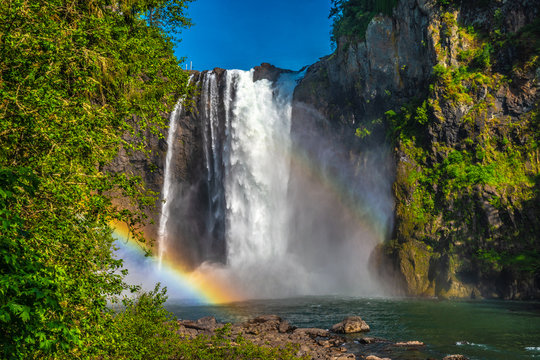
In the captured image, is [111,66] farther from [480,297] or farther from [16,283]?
[480,297]

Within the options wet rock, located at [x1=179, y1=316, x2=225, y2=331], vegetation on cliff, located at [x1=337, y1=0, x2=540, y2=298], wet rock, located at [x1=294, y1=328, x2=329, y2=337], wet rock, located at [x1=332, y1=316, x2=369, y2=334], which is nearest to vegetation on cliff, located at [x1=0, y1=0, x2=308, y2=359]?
wet rock, located at [x1=179, y1=316, x2=225, y2=331]

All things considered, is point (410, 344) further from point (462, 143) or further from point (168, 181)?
point (168, 181)

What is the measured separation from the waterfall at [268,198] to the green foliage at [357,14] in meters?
8.54

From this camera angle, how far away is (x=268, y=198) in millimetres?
39375

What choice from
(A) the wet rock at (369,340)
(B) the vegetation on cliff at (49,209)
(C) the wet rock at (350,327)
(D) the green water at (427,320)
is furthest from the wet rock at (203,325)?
(B) the vegetation on cliff at (49,209)

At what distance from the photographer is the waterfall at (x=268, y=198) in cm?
3491

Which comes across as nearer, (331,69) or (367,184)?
(367,184)

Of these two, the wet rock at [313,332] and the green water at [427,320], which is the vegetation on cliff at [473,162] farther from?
the wet rock at [313,332]

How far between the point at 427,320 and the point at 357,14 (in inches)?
1170

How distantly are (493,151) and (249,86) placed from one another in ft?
84.2

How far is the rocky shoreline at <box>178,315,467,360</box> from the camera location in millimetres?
11711

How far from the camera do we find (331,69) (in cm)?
3947

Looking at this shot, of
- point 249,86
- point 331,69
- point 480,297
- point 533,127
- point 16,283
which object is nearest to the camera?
point 16,283

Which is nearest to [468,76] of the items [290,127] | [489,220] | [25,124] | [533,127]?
[533,127]
